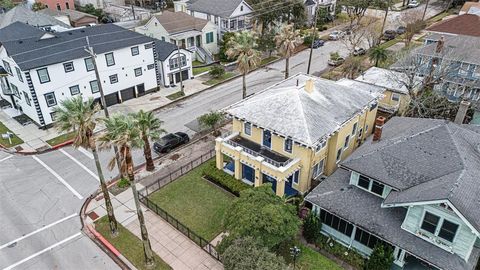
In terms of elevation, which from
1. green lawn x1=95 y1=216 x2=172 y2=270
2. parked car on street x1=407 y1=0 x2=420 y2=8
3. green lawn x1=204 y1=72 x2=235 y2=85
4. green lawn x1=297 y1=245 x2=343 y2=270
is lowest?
green lawn x1=95 y1=216 x2=172 y2=270

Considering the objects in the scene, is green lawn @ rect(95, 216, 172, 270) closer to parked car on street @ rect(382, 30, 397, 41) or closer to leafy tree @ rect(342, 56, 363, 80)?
leafy tree @ rect(342, 56, 363, 80)

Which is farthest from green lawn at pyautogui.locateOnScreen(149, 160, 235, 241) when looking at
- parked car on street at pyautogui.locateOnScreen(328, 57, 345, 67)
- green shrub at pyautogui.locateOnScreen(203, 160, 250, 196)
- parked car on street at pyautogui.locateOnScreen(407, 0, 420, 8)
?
parked car on street at pyautogui.locateOnScreen(407, 0, 420, 8)

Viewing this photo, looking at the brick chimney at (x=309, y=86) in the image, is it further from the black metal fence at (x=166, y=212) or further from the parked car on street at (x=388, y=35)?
the parked car on street at (x=388, y=35)

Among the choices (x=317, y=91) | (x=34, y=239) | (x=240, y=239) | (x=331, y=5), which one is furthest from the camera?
(x=331, y=5)

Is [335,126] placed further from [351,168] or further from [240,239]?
[240,239]

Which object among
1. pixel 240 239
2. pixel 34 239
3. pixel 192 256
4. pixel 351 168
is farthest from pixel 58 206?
pixel 351 168

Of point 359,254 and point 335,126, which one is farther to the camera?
point 335,126

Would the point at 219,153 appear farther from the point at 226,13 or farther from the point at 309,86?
the point at 226,13
